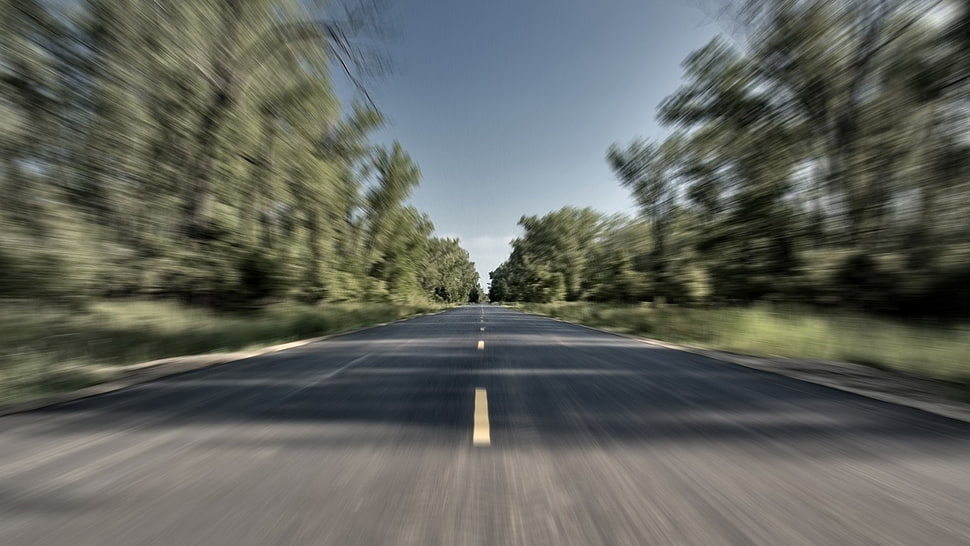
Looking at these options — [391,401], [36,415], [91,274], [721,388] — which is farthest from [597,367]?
[91,274]

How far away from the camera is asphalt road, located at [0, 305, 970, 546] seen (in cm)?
204

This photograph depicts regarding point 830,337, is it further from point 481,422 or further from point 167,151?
point 167,151

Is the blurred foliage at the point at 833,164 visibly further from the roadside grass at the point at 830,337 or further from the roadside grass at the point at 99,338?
the roadside grass at the point at 99,338

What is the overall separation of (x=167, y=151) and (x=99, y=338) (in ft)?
18.4

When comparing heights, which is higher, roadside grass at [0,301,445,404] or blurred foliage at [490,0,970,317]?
blurred foliage at [490,0,970,317]

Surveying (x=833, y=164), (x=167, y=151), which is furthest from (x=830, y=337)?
(x=167, y=151)

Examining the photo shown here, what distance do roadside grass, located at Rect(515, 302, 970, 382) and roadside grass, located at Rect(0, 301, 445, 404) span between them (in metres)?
12.1

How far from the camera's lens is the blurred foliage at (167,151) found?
706 centimetres

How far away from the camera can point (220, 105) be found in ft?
43.0

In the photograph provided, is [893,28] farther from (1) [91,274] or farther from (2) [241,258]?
(2) [241,258]

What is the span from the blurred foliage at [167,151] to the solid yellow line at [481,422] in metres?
6.65

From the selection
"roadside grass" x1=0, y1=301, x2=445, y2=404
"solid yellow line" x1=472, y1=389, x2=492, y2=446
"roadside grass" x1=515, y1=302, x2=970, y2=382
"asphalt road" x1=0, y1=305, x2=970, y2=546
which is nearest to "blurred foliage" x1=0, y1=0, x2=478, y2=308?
"roadside grass" x1=0, y1=301, x2=445, y2=404

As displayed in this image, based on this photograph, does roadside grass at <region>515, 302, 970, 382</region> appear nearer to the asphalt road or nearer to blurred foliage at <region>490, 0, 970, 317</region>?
blurred foliage at <region>490, 0, 970, 317</region>

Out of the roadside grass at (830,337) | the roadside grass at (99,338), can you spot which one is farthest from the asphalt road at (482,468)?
the roadside grass at (830,337)
